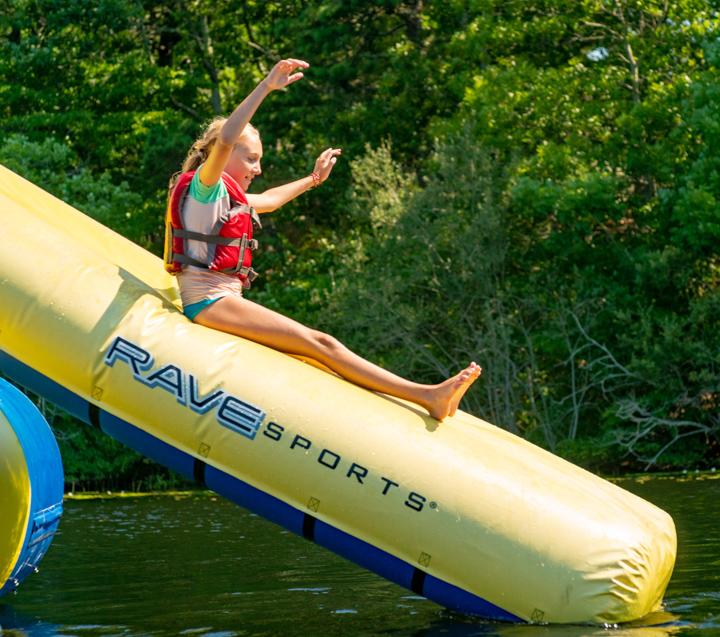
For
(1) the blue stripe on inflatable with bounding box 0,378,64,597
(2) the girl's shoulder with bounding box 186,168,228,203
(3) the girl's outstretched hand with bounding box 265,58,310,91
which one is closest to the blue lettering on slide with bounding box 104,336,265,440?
(1) the blue stripe on inflatable with bounding box 0,378,64,597

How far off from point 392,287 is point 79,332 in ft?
37.6

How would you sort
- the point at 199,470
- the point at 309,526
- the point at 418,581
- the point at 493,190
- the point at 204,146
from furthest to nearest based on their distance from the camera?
the point at 493,190 → the point at 204,146 → the point at 199,470 → the point at 309,526 → the point at 418,581

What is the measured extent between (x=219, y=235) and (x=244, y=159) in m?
0.42

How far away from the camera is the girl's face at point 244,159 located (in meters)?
4.83

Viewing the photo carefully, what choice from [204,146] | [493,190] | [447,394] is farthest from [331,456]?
[493,190]

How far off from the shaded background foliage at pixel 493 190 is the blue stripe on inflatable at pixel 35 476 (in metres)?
10.3

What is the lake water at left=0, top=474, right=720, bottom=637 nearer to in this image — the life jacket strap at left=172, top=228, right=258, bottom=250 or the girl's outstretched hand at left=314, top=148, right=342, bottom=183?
the life jacket strap at left=172, top=228, right=258, bottom=250

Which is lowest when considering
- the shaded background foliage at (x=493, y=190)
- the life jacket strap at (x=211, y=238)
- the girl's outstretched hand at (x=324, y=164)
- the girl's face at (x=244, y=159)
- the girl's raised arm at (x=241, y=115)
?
the shaded background foliage at (x=493, y=190)

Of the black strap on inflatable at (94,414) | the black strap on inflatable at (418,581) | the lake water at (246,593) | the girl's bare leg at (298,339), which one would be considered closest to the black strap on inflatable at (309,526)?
the lake water at (246,593)

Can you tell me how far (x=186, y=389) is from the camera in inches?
176

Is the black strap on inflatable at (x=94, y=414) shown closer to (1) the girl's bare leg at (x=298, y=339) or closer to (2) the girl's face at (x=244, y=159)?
(1) the girl's bare leg at (x=298, y=339)

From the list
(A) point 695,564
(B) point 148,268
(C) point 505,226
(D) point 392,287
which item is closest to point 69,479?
(D) point 392,287

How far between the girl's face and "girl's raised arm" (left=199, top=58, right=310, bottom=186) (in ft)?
1.02

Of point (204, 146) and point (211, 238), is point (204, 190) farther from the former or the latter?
point (204, 146)
